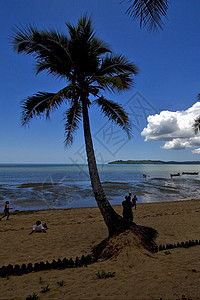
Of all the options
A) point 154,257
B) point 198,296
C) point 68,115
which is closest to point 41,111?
point 68,115

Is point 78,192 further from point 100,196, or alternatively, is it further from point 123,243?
point 123,243

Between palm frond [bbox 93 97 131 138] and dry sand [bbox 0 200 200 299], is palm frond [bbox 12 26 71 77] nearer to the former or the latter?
palm frond [bbox 93 97 131 138]

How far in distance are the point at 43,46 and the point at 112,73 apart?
2909mm

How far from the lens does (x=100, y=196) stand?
7.20 m

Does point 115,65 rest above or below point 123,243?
above

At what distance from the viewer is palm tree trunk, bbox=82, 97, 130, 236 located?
22.0 feet

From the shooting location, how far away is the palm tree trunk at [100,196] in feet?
22.0

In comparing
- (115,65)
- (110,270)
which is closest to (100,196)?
(110,270)

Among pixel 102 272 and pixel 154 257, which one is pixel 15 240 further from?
pixel 154 257

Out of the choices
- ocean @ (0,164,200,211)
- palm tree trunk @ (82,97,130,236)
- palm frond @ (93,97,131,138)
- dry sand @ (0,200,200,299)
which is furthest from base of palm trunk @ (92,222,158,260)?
ocean @ (0,164,200,211)

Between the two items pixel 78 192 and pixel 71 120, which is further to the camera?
pixel 78 192

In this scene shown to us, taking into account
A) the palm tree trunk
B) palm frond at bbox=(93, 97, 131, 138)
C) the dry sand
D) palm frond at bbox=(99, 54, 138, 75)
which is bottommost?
the dry sand

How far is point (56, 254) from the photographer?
702 cm

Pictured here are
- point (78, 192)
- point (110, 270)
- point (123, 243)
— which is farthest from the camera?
point (78, 192)
